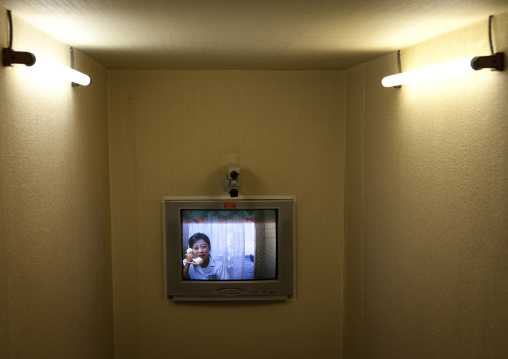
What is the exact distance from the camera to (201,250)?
395 cm

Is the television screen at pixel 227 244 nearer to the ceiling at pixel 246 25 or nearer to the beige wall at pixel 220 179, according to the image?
the beige wall at pixel 220 179

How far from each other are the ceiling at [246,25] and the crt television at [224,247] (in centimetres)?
112

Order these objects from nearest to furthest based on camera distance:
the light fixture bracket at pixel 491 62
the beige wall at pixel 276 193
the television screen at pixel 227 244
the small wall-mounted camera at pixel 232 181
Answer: the light fixture bracket at pixel 491 62 < the beige wall at pixel 276 193 < the small wall-mounted camera at pixel 232 181 < the television screen at pixel 227 244

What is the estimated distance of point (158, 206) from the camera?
4.03 m

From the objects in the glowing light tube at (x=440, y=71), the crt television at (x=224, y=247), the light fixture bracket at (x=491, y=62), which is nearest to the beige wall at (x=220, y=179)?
the crt television at (x=224, y=247)

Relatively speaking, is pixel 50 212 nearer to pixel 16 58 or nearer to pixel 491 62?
pixel 16 58

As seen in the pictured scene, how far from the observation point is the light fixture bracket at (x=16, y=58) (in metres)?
2.11

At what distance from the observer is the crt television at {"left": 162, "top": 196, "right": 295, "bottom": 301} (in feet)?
12.9

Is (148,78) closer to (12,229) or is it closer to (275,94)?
(275,94)

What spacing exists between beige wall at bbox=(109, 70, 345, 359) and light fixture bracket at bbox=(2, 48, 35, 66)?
73.9 inches

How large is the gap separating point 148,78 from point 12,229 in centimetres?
207

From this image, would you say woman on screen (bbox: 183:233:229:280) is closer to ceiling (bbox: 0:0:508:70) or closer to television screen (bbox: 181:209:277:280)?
television screen (bbox: 181:209:277:280)

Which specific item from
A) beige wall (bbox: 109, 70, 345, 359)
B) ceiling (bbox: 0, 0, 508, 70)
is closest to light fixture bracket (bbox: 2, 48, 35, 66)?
ceiling (bbox: 0, 0, 508, 70)

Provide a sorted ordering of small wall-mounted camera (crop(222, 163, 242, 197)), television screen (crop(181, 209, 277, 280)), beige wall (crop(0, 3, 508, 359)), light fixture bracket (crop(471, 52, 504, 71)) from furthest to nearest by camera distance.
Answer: television screen (crop(181, 209, 277, 280)), small wall-mounted camera (crop(222, 163, 242, 197)), beige wall (crop(0, 3, 508, 359)), light fixture bracket (crop(471, 52, 504, 71))
